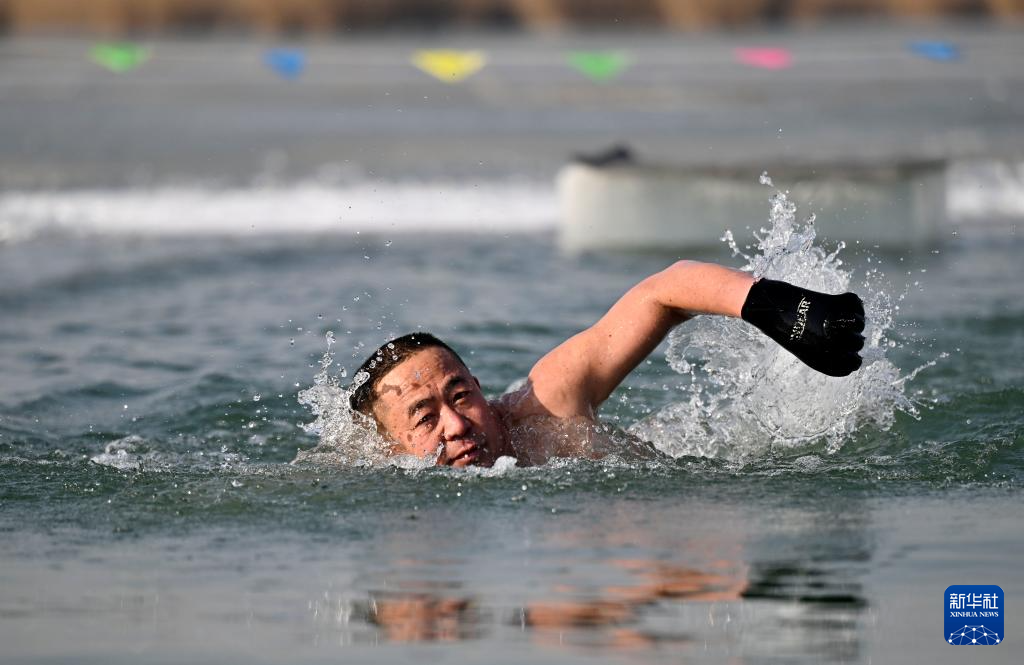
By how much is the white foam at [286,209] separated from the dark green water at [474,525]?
733 centimetres

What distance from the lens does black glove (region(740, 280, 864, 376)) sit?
523 cm

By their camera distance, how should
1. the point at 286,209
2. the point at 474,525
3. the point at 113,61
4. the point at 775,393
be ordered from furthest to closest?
the point at 113,61
the point at 286,209
the point at 775,393
the point at 474,525

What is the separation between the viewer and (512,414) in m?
6.25

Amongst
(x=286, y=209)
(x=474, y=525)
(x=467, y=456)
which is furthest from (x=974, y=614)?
(x=286, y=209)

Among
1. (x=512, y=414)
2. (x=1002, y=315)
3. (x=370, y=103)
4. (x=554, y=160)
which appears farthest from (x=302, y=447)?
(x=370, y=103)

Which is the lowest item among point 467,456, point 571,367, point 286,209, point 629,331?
point 467,456

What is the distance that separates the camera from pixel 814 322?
5234 mm

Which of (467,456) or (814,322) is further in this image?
(467,456)

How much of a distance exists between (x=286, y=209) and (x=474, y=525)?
13856 mm

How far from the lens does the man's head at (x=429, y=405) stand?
5.87 m

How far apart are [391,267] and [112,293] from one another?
97.5 inches

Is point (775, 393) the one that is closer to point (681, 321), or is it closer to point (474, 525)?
point (681, 321)

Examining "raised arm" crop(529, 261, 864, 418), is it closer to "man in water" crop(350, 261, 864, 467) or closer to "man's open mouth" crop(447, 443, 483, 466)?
"man in water" crop(350, 261, 864, 467)

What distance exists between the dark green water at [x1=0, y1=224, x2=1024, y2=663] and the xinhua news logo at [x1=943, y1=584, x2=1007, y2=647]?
43 mm
